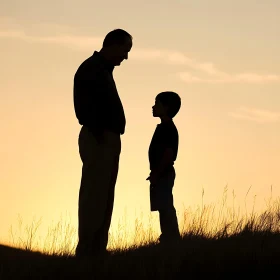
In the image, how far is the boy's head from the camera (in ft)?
32.6

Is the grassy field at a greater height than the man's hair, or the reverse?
the man's hair

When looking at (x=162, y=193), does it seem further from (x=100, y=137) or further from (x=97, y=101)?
(x=97, y=101)

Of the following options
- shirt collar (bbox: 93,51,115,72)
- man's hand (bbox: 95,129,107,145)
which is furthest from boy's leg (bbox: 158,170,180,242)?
shirt collar (bbox: 93,51,115,72)

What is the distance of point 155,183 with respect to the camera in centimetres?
978

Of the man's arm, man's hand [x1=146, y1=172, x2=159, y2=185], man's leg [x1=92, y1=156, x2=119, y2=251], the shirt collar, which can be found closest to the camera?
the man's arm

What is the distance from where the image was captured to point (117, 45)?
28.8 ft

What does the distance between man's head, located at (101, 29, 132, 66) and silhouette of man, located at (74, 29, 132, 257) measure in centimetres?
2

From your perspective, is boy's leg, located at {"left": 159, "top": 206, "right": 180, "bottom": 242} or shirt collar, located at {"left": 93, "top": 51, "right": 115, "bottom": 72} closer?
shirt collar, located at {"left": 93, "top": 51, "right": 115, "bottom": 72}

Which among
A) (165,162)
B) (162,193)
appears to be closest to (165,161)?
(165,162)

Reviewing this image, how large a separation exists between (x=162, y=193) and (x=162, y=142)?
60 centimetres

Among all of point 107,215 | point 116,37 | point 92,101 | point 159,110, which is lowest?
point 107,215

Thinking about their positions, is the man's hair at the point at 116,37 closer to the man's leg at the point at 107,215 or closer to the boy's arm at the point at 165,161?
the man's leg at the point at 107,215

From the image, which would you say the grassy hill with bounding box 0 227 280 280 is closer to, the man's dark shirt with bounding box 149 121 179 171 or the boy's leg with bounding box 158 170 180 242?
the boy's leg with bounding box 158 170 180 242

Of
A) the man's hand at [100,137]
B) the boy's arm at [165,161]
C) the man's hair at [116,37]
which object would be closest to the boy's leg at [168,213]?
the boy's arm at [165,161]
